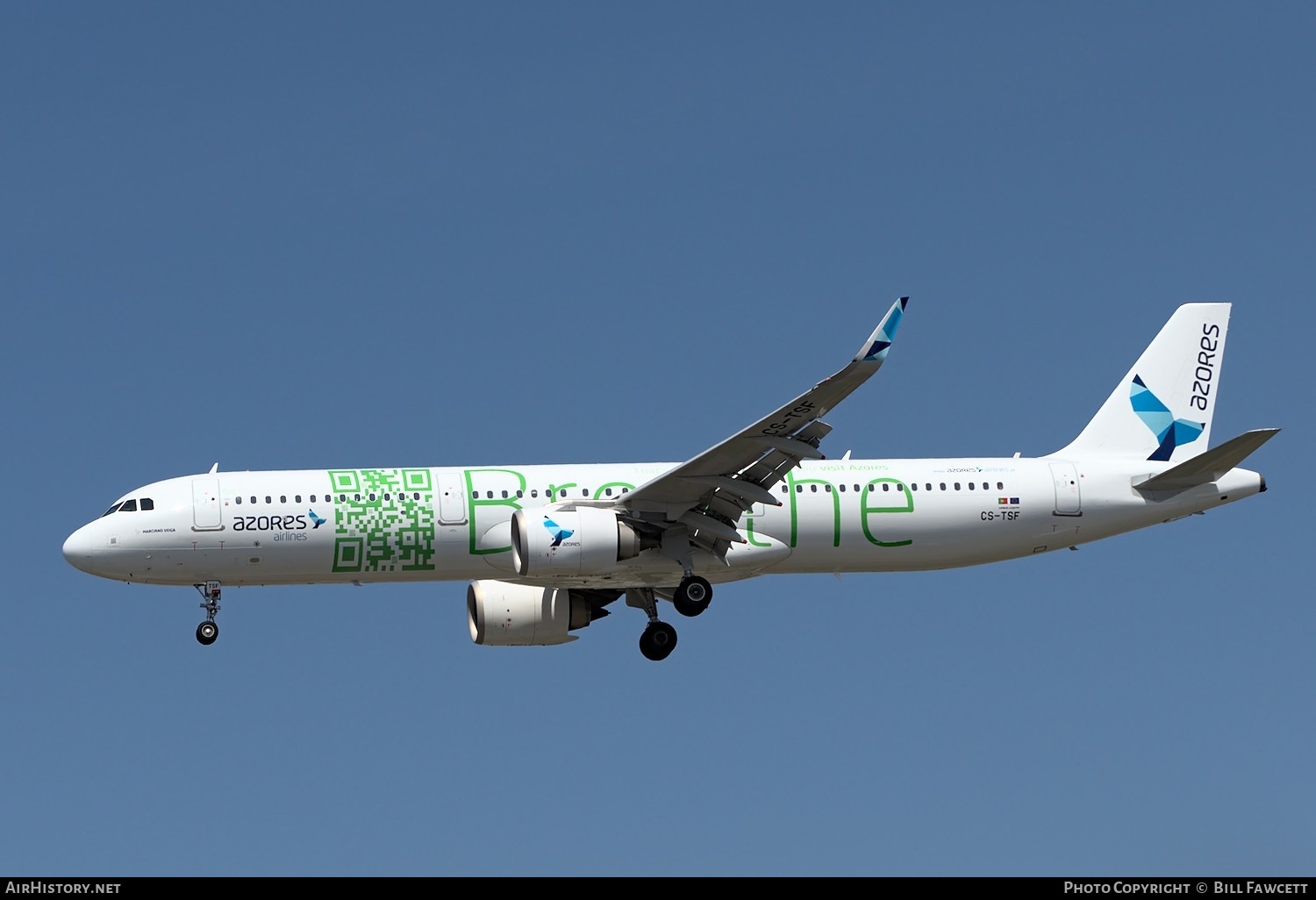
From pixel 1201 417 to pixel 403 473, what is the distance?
1840 centimetres

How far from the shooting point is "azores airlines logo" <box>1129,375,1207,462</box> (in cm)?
4416

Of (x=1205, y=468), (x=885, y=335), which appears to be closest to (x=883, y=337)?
(x=885, y=335)

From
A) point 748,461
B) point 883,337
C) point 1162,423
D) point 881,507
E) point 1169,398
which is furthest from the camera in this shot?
point 1169,398

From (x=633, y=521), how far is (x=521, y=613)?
5.02 meters

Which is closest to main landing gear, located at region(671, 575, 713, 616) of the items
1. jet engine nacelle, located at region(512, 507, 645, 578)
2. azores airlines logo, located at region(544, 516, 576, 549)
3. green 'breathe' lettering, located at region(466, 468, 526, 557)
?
jet engine nacelle, located at region(512, 507, 645, 578)

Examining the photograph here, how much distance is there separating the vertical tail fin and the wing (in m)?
8.94

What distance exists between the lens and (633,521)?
38969 millimetres

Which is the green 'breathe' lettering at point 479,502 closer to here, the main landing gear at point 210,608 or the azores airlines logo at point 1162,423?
the main landing gear at point 210,608

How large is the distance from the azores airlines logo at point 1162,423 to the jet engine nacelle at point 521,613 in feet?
44.2

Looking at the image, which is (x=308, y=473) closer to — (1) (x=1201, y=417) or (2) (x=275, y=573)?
(2) (x=275, y=573)

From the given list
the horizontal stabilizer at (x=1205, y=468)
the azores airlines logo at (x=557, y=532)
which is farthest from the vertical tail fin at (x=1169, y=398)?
the azores airlines logo at (x=557, y=532)

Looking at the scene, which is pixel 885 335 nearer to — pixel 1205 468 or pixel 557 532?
pixel 557 532

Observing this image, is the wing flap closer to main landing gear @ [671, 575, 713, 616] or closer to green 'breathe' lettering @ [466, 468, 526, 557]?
main landing gear @ [671, 575, 713, 616]

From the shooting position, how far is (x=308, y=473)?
40.4 m
